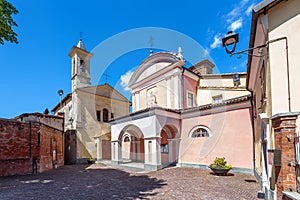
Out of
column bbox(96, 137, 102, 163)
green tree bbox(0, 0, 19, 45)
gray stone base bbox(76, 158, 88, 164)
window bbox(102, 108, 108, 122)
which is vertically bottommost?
gray stone base bbox(76, 158, 88, 164)

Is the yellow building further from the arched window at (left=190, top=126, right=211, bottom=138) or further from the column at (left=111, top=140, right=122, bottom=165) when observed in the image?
the column at (left=111, top=140, right=122, bottom=165)

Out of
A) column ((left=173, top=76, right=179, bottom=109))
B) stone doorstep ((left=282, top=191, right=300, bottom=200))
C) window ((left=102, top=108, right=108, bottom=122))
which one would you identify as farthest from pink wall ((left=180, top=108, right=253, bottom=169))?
window ((left=102, top=108, right=108, bottom=122))

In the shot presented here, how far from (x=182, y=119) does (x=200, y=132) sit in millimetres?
1629

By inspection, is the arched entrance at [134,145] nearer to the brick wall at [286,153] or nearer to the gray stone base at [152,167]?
the gray stone base at [152,167]

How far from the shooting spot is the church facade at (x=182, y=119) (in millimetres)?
10562

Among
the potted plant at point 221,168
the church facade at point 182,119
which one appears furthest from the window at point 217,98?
the potted plant at point 221,168

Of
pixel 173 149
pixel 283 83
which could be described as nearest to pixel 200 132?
pixel 173 149

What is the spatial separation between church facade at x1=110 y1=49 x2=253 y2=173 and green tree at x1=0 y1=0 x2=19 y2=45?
25.4 ft

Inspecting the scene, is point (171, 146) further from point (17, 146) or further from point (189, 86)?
point (17, 146)

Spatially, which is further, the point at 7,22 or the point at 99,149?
the point at 99,149

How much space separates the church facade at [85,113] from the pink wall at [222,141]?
376 inches

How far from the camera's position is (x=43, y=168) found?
12.2 metres

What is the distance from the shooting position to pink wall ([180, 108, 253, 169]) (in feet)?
33.0

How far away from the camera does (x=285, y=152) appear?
12.6 feet
